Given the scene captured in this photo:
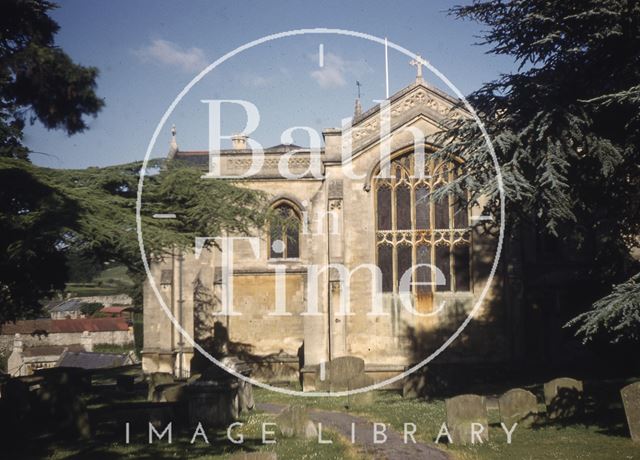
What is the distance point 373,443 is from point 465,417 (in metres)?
1.77

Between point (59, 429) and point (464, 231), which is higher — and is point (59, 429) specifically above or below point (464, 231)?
below

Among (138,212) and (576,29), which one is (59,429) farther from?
(576,29)

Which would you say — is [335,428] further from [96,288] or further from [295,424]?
[96,288]

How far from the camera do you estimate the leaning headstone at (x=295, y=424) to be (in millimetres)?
11905

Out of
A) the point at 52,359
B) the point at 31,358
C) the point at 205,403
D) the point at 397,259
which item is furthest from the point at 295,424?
the point at 52,359

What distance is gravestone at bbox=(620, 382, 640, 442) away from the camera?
10562 mm

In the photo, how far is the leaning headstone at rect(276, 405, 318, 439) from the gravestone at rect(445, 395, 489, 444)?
8.58 feet

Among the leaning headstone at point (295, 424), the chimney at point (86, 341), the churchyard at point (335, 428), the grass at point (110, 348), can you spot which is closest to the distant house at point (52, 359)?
the chimney at point (86, 341)

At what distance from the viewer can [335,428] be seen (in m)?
13.4

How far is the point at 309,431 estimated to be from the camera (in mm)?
11992

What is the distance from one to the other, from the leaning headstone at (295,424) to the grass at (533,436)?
202 cm

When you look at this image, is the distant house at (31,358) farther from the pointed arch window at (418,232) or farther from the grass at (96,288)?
the grass at (96,288)

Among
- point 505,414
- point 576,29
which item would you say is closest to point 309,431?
point 505,414

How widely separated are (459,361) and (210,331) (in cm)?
921
